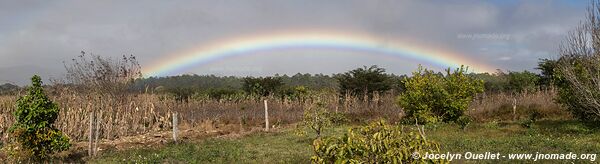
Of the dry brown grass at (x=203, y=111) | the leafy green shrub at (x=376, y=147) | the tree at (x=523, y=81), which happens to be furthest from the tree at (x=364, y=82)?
the leafy green shrub at (x=376, y=147)

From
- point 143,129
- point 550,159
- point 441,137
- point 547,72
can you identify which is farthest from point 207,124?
point 547,72

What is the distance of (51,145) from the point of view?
12.0 m

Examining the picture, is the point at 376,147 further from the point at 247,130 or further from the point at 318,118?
the point at 247,130

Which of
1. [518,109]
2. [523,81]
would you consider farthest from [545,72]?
[518,109]

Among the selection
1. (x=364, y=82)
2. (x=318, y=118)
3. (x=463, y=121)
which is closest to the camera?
(x=318, y=118)

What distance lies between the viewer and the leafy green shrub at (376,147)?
4570 mm

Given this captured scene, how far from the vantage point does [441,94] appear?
19969 mm

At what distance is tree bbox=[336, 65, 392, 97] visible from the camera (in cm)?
3678

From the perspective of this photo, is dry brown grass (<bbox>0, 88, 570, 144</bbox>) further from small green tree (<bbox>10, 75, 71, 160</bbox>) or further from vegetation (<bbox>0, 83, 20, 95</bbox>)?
small green tree (<bbox>10, 75, 71, 160</bbox>)

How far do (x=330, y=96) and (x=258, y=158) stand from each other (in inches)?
814

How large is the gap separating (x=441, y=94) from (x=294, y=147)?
26.8 ft

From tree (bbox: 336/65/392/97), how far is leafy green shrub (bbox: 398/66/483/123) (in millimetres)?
14987

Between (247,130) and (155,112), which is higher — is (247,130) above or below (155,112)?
below

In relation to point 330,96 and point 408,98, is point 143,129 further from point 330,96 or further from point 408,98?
point 330,96
